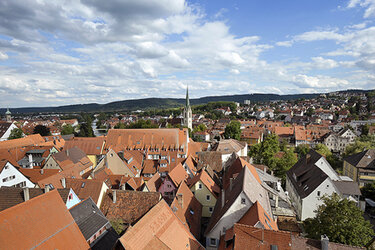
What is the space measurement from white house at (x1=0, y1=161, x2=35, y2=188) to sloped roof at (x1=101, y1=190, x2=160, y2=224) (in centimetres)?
1548

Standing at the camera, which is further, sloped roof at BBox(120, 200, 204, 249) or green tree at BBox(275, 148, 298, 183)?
green tree at BBox(275, 148, 298, 183)

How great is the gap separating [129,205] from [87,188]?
600cm

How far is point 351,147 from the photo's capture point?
58.8m

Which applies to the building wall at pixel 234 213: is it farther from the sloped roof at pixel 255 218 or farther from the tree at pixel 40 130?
the tree at pixel 40 130

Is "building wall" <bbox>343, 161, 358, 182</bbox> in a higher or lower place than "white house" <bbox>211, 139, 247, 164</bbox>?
lower

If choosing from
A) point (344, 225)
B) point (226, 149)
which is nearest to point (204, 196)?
point (344, 225)

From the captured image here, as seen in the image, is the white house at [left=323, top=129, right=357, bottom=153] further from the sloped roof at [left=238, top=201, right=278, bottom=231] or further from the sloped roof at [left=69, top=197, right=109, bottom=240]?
the sloped roof at [left=69, top=197, right=109, bottom=240]

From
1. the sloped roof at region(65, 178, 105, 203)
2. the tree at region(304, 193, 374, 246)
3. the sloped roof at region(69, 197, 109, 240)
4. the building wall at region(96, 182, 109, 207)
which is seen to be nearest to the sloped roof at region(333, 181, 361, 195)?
the tree at region(304, 193, 374, 246)

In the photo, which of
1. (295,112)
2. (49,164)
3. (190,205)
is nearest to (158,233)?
(190,205)

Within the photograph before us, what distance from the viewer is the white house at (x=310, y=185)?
28719 mm

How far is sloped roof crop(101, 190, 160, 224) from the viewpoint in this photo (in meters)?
22.2

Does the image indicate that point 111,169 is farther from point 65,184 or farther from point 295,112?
point 295,112

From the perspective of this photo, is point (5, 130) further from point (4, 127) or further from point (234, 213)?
point (234, 213)

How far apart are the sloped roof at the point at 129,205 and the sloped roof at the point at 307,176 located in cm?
2106
